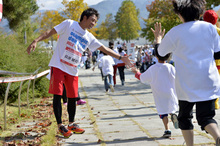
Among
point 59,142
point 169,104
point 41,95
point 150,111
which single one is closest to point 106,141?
point 59,142

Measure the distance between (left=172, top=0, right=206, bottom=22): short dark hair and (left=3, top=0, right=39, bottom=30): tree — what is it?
9132 millimetres

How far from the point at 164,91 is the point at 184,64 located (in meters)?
1.78

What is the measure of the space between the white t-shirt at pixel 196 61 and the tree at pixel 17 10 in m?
9.30

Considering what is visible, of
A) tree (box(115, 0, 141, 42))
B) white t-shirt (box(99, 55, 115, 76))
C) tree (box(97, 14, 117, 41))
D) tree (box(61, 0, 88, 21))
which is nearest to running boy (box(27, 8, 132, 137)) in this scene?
white t-shirt (box(99, 55, 115, 76))

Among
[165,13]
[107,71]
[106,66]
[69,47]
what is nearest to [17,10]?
[106,66]

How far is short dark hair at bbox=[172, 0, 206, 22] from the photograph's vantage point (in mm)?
3230

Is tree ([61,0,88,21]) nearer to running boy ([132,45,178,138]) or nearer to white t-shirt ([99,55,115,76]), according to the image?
white t-shirt ([99,55,115,76])

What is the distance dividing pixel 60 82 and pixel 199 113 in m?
2.34

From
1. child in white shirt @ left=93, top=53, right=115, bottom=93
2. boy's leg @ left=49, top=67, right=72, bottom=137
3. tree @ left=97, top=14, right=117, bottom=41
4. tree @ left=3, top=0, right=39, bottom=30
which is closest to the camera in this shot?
boy's leg @ left=49, top=67, right=72, bottom=137

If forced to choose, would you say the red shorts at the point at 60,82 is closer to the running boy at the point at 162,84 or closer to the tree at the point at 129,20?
the running boy at the point at 162,84

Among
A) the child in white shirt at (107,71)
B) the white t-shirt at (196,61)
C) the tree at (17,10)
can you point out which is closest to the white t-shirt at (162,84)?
the white t-shirt at (196,61)

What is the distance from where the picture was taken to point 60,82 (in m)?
4.77

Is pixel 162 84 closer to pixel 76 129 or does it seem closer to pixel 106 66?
pixel 76 129

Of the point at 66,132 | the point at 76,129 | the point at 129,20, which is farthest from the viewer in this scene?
the point at 129,20
